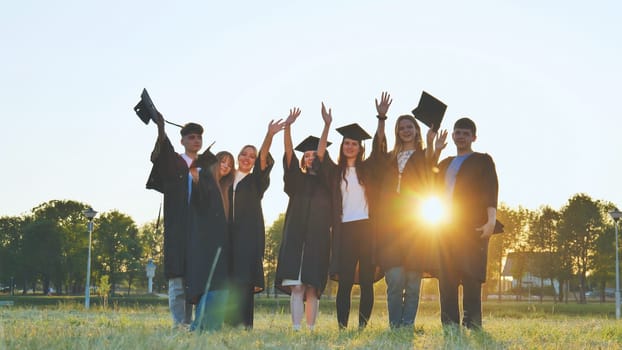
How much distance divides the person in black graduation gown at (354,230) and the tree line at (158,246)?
43.7m

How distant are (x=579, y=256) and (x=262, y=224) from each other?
176 ft

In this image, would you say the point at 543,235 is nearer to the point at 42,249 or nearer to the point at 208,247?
the point at 42,249

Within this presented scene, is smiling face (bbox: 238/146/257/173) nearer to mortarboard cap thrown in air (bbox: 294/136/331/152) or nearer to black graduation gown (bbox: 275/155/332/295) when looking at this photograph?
black graduation gown (bbox: 275/155/332/295)

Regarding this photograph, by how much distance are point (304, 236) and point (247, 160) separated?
3.64ft

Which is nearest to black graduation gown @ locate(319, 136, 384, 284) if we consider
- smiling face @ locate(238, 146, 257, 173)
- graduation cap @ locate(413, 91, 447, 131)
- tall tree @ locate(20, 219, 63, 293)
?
graduation cap @ locate(413, 91, 447, 131)

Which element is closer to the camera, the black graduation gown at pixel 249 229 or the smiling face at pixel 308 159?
the black graduation gown at pixel 249 229

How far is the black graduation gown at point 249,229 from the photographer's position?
821 centimetres

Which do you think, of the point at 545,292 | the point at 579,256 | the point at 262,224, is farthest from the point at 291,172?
the point at 545,292

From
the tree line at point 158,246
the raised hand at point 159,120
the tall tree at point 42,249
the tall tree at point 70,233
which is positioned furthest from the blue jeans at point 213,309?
the tall tree at point 42,249

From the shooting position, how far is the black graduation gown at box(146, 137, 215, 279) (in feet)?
25.8

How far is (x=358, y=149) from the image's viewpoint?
8.70 meters

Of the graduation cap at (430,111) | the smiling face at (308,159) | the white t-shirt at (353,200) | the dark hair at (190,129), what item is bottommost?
the white t-shirt at (353,200)

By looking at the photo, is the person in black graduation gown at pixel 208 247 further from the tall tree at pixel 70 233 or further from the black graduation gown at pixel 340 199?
the tall tree at pixel 70 233

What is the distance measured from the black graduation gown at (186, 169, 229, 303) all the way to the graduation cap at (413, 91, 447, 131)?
2.62 meters
